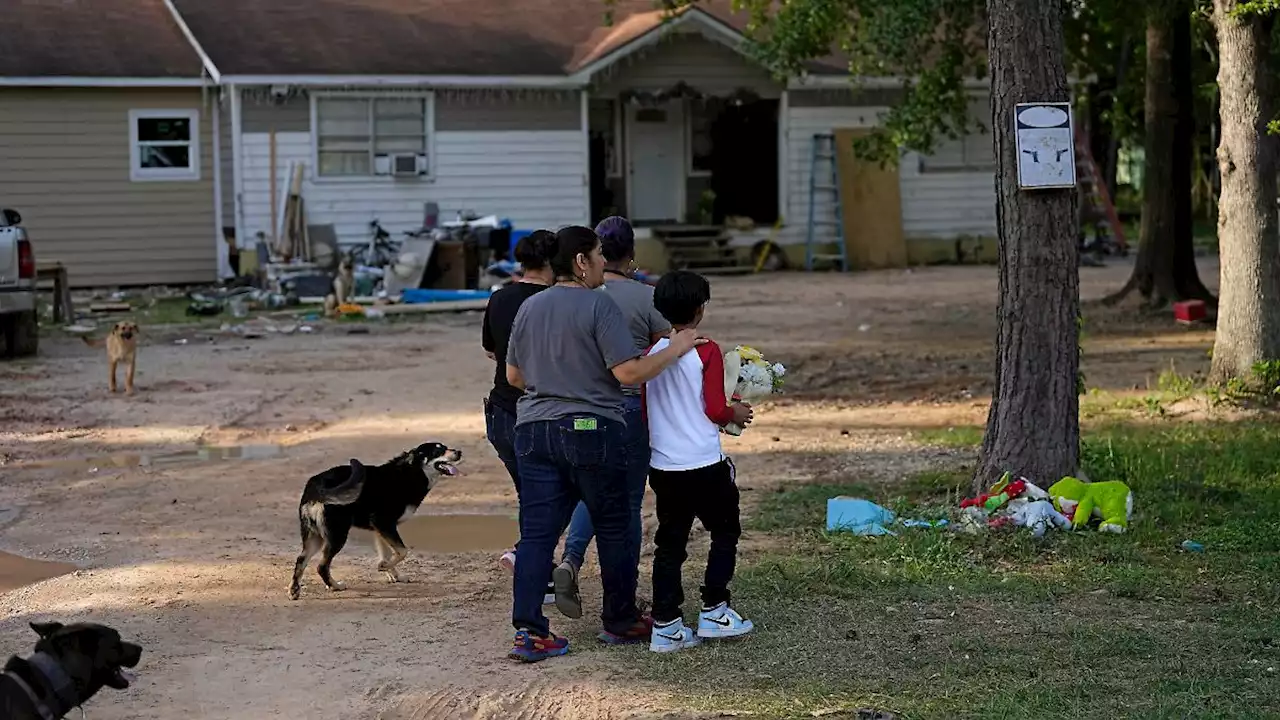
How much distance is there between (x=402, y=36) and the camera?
26.3 m

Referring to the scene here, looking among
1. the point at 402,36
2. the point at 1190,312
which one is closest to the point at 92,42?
the point at 402,36

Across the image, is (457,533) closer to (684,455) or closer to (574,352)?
(684,455)

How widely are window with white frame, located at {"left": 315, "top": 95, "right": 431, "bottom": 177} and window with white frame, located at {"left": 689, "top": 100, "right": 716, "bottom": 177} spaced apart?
236 inches

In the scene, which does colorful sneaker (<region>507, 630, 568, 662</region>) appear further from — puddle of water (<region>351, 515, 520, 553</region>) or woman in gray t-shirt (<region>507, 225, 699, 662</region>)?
puddle of water (<region>351, 515, 520, 553</region>)

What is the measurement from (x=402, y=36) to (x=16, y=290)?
11.4 metres

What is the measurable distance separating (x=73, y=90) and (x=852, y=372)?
47.6ft

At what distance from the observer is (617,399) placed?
6.23 m

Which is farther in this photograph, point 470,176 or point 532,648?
point 470,176

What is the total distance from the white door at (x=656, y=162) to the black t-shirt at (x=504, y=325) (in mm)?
22114

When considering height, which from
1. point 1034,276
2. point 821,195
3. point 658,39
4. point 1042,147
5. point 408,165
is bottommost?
point 1034,276

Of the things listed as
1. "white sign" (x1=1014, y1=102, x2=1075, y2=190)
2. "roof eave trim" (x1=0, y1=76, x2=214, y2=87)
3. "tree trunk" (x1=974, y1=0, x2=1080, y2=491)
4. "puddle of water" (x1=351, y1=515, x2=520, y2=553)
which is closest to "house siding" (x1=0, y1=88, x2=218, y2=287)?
"roof eave trim" (x1=0, y1=76, x2=214, y2=87)

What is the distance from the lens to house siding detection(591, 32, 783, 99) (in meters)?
27.2

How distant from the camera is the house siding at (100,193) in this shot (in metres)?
24.3

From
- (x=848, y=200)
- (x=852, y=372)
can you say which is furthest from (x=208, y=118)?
(x=852, y=372)
